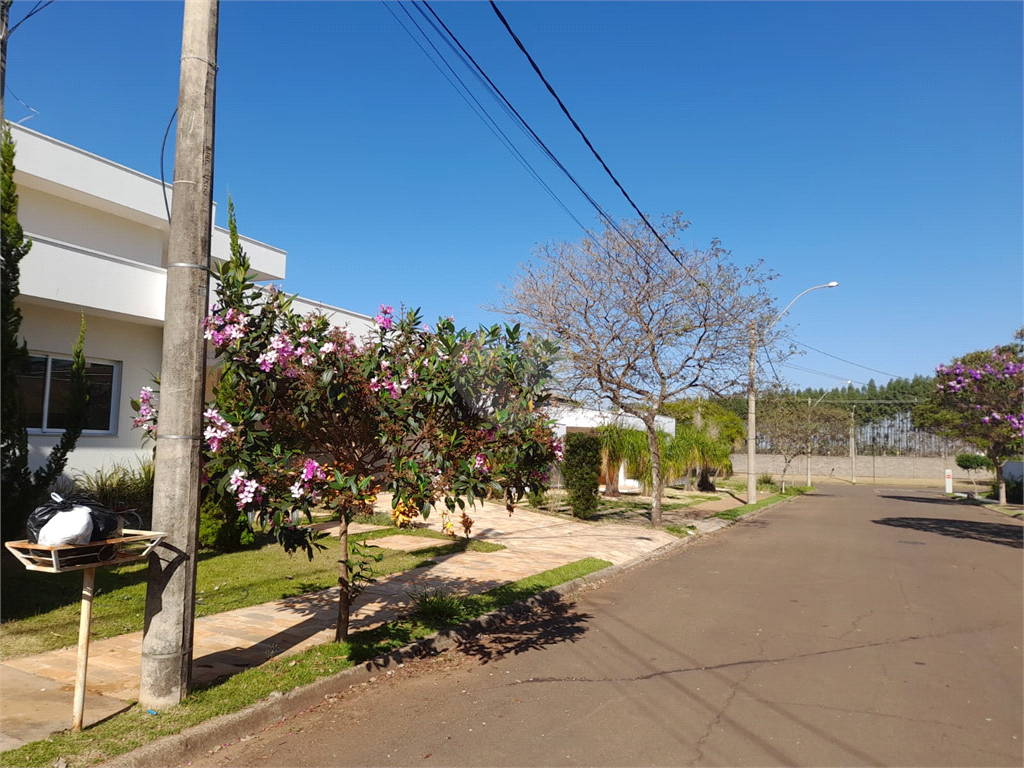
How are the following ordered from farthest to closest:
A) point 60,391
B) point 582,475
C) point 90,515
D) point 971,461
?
1. point 971,461
2. point 582,475
3. point 60,391
4. point 90,515

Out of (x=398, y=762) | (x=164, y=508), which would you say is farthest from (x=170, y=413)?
(x=398, y=762)

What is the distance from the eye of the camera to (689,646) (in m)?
7.46

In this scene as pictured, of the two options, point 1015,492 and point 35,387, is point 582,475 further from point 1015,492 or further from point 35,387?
point 1015,492

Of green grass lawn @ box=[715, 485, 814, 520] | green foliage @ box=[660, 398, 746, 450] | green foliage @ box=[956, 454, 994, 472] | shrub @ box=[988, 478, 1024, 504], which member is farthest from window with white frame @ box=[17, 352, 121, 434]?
green foliage @ box=[956, 454, 994, 472]

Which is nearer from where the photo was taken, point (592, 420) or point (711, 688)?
point (711, 688)

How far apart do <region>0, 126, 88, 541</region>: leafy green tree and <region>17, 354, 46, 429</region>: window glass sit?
135 inches

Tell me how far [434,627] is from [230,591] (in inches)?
114

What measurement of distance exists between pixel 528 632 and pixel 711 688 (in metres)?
2.55

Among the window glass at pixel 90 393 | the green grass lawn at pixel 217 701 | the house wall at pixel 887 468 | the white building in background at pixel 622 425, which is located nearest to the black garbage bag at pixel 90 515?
the green grass lawn at pixel 217 701

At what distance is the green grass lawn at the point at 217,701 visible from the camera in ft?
14.0

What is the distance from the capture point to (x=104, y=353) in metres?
13.3

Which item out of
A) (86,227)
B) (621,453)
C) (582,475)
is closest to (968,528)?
(582,475)

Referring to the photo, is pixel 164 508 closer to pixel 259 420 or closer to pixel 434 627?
pixel 259 420

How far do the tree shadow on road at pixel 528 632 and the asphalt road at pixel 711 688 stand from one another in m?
0.04
